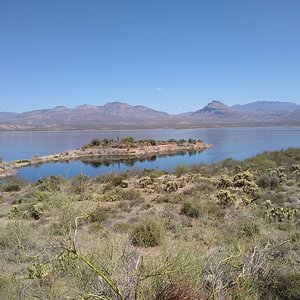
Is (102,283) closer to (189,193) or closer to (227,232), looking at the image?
(227,232)

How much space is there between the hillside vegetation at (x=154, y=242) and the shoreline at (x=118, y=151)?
100 ft

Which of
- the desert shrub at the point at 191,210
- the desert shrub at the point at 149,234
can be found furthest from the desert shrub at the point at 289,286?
the desert shrub at the point at 191,210

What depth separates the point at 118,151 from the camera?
63.5 meters

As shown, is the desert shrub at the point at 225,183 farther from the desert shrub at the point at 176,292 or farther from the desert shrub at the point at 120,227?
the desert shrub at the point at 176,292

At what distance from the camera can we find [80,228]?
11.7 meters

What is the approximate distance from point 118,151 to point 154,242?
5370cm

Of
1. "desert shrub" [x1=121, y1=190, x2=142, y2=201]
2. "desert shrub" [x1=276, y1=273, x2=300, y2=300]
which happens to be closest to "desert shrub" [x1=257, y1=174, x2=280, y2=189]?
"desert shrub" [x1=121, y1=190, x2=142, y2=201]

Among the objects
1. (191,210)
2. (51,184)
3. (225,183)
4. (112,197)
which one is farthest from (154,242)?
(225,183)

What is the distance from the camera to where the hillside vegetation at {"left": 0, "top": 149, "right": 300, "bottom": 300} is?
4848 mm

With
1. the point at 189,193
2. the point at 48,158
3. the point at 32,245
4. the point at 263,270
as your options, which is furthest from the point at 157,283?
the point at 48,158

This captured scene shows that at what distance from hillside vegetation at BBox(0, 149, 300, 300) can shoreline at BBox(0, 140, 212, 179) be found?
100ft

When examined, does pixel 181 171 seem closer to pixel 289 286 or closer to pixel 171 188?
pixel 171 188

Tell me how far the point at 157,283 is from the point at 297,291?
9.80 feet

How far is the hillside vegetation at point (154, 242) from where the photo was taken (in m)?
4.85
